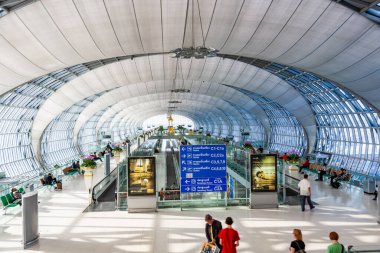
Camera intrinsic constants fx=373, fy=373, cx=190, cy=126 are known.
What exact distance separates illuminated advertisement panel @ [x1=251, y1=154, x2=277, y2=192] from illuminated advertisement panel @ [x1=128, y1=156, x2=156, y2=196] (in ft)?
13.4

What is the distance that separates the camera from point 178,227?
12.2 meters

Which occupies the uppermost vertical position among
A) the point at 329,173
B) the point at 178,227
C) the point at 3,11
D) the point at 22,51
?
the point at 3,11

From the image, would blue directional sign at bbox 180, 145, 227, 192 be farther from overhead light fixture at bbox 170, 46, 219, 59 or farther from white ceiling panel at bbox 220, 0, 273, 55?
white ceiling panel at bbox 220, 0, 273, 55

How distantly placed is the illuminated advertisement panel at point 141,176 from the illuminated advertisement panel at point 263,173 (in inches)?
161

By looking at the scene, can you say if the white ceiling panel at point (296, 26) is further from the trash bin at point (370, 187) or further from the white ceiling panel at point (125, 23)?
the trash bin at point (370, 187)

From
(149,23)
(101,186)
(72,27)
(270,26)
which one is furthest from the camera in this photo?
(270,26)

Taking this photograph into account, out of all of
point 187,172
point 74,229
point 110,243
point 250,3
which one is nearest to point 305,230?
point 187,172

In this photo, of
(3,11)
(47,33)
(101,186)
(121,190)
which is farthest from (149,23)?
(121,190)

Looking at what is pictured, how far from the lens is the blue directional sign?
14.8 m

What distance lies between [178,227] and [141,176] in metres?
3.41

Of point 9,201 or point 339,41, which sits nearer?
point 9,201

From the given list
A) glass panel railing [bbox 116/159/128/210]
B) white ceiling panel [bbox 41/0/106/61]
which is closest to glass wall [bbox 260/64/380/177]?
white ceiling panel [bbox 41/0/106/61]

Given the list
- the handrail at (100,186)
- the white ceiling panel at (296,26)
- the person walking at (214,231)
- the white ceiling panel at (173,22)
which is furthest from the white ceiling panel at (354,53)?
the person walking at (214,231)

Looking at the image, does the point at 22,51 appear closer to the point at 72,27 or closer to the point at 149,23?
Answer: the point at 72,27
